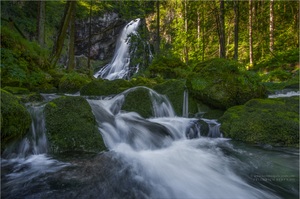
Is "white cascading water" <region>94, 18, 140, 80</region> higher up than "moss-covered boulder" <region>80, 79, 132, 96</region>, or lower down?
higher up

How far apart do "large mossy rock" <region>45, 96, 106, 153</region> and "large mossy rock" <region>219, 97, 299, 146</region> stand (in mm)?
3406

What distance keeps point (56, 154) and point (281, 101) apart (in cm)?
638

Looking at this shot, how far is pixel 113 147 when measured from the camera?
4.39 m

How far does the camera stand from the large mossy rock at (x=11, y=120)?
11.0ft

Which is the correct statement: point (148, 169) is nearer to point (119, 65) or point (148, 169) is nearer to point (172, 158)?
point (172, 158)

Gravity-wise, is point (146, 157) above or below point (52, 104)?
below

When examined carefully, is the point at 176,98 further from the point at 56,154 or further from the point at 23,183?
the point at 23,183

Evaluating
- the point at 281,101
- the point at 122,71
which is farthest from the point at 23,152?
the point at 122,71

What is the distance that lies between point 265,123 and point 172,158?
99.7 inches

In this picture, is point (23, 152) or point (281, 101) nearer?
point (23, 152)

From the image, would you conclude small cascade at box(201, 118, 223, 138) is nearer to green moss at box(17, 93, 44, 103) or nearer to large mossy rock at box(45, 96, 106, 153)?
large mossy rock at box(45, 96, 106, 153)

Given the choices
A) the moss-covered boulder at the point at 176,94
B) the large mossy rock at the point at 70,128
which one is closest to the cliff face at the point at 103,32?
the moss-covered boulder at the point at 176,94

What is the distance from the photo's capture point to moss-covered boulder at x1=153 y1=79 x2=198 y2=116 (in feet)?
23.4

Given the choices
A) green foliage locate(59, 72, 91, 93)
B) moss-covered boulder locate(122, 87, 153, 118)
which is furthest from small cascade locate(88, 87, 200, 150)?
green foliage locate(59, 72, 91, 93)
